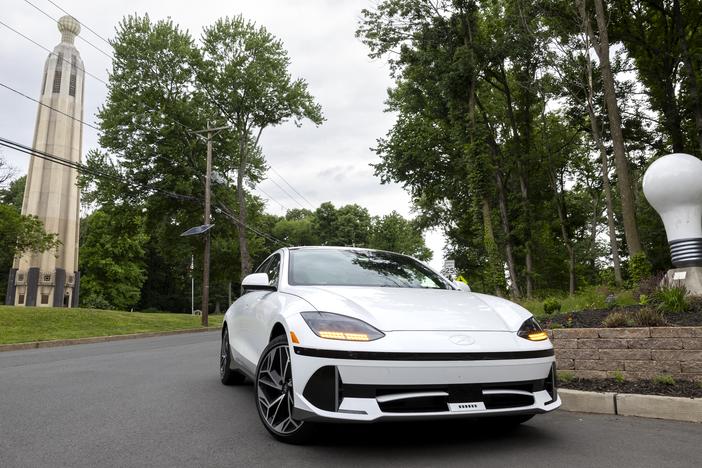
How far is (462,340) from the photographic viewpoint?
3.19 metres

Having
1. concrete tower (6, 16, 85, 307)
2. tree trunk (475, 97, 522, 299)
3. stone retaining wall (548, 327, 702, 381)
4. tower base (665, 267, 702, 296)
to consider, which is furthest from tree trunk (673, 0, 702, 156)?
concrete tower (6, 16, 85, 307)

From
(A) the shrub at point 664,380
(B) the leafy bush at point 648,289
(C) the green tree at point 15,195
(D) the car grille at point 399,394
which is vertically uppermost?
(C) the green tree at point 15,195

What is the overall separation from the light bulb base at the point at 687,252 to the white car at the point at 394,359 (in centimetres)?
622

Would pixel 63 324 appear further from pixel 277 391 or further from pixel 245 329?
pixel 277 391

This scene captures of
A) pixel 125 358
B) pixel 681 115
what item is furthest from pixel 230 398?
pixel 681 115

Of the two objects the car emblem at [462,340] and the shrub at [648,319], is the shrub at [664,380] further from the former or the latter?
the car emblem at [462,340]

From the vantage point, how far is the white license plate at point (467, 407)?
9.94 feet

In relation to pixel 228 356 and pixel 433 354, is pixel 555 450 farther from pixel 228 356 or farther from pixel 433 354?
pixel 228 356

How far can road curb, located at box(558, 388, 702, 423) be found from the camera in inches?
172

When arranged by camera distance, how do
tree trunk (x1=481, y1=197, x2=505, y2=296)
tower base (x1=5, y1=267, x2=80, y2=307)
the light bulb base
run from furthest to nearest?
tower base (x1=5, y1=267, x2=80, y2=307)
tree trunk (x1=481, y1=197, x2=505, y2=296)
the light bulb base

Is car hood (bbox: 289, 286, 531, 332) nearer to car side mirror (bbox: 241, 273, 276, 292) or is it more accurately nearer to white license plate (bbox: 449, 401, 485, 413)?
car side mirror (bbox: 241, 273, 276, 292)

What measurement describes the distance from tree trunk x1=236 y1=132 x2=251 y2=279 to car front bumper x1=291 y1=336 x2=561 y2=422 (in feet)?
96.9

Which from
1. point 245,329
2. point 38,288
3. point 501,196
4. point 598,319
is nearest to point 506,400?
point 245,329

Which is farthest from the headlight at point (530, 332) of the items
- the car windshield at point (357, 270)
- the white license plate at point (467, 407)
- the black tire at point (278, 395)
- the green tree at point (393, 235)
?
the green tree at point (393, 235)
